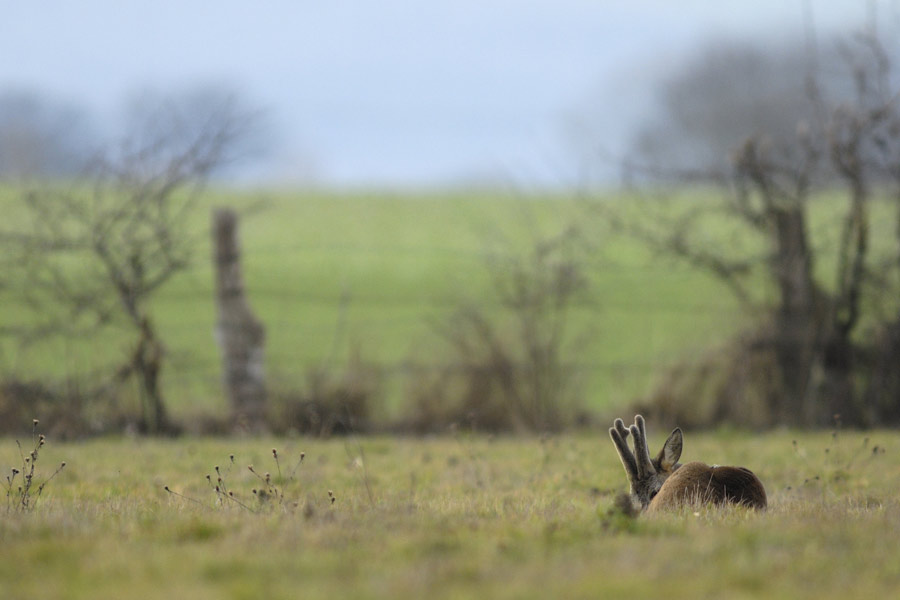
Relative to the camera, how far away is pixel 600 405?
12258mm

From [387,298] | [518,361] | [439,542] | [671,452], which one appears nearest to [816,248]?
[518,361]

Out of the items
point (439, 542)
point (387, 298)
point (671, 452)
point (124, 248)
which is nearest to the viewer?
point (439, 542)

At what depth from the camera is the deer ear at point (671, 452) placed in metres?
5.58

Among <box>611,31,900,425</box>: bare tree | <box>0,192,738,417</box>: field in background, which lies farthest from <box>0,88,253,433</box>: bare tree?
<box>611,31,900,425</box>: bare tree

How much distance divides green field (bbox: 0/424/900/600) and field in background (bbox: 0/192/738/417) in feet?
14.0

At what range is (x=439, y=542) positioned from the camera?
4.00 m

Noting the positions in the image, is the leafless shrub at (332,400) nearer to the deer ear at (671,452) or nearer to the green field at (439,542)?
the green field at (439,542)

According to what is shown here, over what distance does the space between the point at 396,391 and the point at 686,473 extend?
257 inches

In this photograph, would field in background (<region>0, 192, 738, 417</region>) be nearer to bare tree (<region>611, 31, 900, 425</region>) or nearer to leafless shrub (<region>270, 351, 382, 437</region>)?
leafless shrub (<region>270, 351, 382, 437</region>)

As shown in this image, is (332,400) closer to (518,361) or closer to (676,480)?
(518,361)

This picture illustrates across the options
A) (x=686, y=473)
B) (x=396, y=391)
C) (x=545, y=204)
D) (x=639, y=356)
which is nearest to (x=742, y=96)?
(x=545, y=204)

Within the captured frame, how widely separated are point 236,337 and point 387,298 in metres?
4.66

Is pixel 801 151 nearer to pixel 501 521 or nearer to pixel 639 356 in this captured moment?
pixel 639 356

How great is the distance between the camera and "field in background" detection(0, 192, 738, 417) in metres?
11.2
